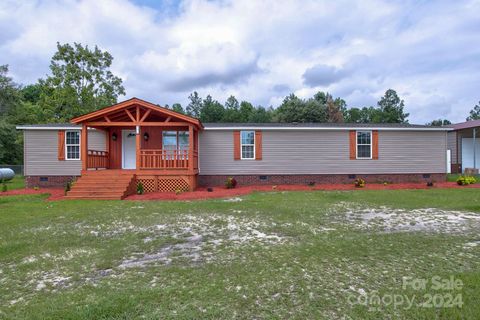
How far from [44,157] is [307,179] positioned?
13518mm

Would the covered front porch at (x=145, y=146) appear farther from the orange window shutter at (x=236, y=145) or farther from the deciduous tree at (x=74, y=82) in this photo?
the deciduous tree at (x=74, y=82)

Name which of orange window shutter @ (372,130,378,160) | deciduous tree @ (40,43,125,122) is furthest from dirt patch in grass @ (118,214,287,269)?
deciduous tree @ (40,43,125,122)

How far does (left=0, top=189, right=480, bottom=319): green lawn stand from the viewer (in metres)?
2.83

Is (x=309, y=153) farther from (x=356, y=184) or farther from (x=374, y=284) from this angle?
(x=374, y=284)

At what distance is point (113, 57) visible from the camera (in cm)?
2533

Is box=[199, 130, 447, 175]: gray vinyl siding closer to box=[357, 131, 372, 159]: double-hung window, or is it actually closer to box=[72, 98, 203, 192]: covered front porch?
box=[357, 131, 372, 159]: double-hung window

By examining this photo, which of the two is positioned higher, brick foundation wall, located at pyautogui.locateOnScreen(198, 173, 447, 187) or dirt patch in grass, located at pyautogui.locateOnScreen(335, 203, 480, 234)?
brick foundation wall, located at pyautogui.locateOnScreen(198, 173, 447, 187)

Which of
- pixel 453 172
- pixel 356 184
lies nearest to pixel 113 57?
pixel 356 184

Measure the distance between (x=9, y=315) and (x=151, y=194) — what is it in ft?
29.9

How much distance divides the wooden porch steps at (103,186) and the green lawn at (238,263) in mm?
2912

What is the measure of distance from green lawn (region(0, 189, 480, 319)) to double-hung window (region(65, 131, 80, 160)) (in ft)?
24.0

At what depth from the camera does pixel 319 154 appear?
49.1 feet

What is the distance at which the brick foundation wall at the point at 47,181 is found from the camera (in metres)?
14.5

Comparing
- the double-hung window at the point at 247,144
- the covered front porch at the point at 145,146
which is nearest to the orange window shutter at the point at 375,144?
the double-hung window at the point at 247,144
